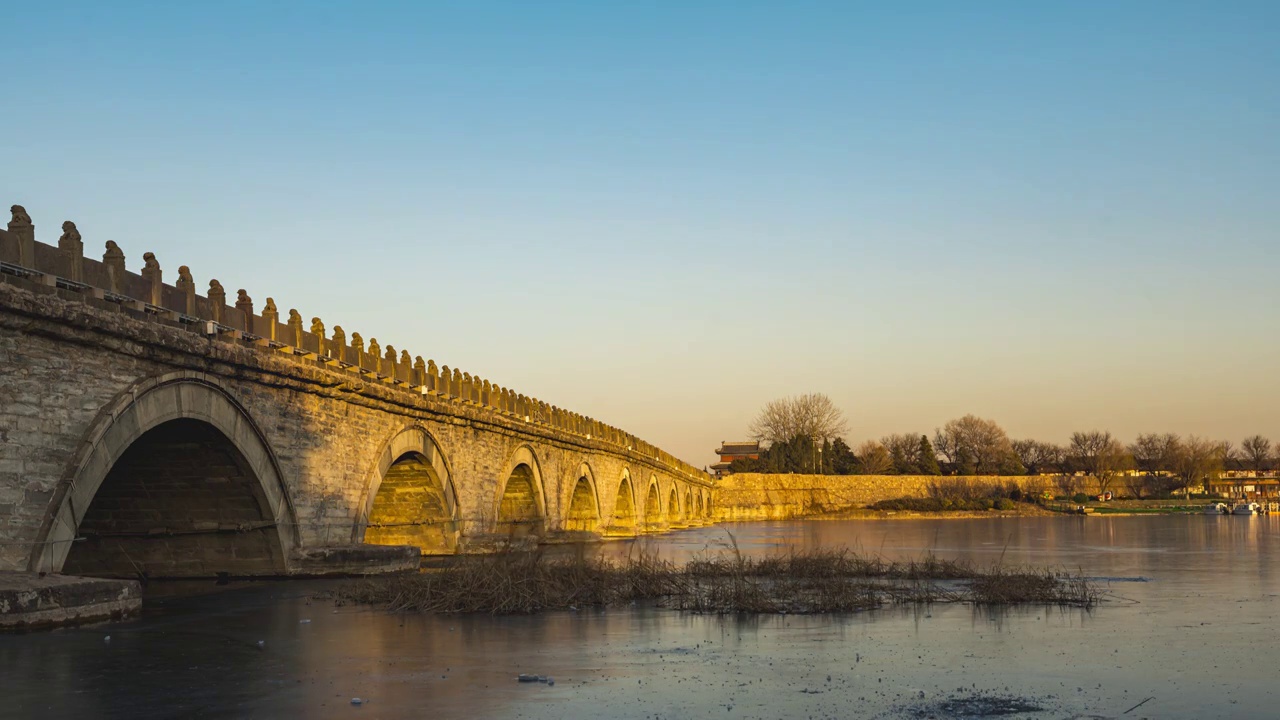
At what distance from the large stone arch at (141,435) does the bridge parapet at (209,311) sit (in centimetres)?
117

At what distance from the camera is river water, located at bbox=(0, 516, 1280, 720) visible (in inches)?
390

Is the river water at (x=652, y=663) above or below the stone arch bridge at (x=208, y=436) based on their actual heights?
below

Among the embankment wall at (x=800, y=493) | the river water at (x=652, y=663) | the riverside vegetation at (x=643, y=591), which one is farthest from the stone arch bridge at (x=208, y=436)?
the embankment wall at (x=800, y=493)

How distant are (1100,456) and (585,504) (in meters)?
106

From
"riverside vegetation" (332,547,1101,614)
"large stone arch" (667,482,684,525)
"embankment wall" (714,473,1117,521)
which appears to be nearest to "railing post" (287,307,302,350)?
"riverside vegetation" (332,547,1101,614)

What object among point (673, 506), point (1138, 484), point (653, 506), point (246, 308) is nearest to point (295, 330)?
point (246, 308)

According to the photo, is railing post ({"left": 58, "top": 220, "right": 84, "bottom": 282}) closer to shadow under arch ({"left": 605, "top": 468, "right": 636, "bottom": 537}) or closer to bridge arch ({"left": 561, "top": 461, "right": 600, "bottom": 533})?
bridge arch ({"left": 561, "top": 461, "right": 600, "bottom": 533})

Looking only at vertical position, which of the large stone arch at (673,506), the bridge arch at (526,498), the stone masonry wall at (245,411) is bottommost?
the large stone arch at (673,506)

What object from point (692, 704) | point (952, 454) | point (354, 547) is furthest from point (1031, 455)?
point (692, 704)

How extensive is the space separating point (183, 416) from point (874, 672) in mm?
12527

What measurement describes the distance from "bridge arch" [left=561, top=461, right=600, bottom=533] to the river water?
3355 cm

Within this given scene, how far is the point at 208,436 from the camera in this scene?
20.6 meters

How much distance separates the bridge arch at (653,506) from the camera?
242 feet

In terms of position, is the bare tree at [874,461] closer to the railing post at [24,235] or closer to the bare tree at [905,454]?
the bare tree at [905,454]
